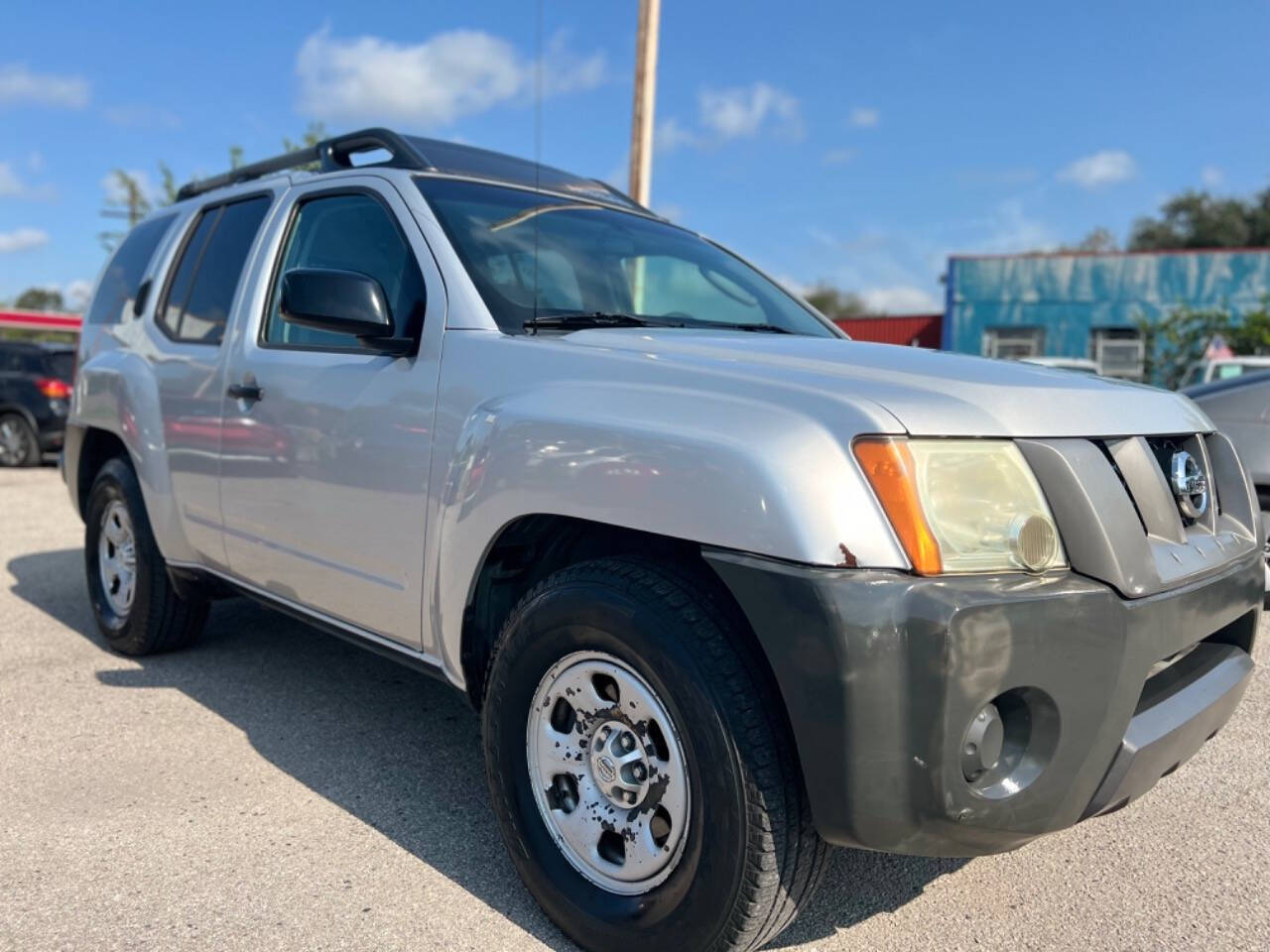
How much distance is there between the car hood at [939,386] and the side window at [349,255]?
61cm

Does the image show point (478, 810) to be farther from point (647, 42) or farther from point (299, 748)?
point (647, 42)

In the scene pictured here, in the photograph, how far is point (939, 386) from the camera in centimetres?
213

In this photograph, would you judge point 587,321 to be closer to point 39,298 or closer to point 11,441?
point 11,441

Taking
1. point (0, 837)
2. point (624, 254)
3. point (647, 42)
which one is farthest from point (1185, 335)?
point (0, 837)

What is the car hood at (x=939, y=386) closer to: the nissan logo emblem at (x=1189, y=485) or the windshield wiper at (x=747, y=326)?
the nissan logo emblem at (x=1189, y=485)

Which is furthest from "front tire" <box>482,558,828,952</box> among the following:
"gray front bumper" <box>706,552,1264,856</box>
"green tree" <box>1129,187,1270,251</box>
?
"green tree" <box>1129,187,1270,251</box>

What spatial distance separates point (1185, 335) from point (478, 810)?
24944mm

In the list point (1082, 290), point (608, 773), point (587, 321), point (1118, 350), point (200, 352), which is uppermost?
point (1082, 290)

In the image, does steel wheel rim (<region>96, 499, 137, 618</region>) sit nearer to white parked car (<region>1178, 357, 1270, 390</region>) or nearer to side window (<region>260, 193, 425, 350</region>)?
side window (<region>260, 193, 425, 350</region>)

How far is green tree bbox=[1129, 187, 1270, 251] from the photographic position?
145 feet

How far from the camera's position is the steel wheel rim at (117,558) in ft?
14.5

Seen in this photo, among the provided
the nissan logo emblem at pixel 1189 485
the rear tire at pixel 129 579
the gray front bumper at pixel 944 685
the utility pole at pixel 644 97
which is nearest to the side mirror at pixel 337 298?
the gray front bumper at pixel 944 685

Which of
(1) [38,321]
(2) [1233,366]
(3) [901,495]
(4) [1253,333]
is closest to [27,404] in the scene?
(3) [901,495]

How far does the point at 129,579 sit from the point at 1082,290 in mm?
26037
